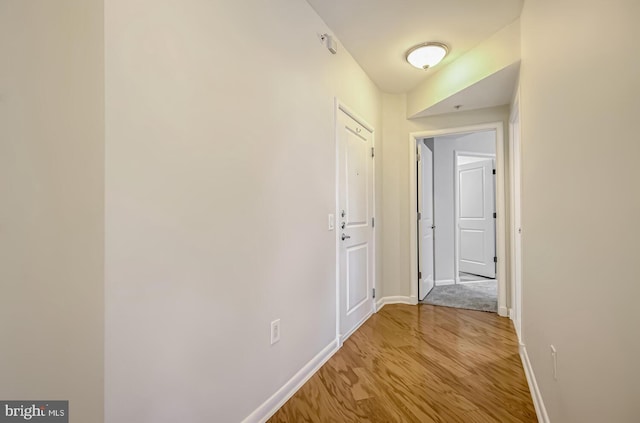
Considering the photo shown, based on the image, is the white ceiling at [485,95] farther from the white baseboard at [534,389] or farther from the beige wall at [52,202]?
the beige wall at [52,202]

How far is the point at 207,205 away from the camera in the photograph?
1364 mm

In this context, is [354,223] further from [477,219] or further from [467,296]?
[477,219]

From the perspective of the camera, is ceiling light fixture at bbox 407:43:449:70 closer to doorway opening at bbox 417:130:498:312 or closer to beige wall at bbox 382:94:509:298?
beige wall at bbox 382:94:509:298

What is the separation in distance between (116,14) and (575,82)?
1.56m

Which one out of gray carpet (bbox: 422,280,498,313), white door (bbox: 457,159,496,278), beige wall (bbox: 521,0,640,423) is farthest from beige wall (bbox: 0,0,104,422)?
white door (bbox: 457,159,496,278)

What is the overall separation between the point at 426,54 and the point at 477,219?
3.53 meters

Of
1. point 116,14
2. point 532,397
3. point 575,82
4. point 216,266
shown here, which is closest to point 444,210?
point 532,397

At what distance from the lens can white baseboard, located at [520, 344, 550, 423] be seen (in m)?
1.57

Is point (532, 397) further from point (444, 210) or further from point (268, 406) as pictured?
point (444, 210)

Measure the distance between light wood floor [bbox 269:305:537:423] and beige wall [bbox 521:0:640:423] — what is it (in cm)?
34

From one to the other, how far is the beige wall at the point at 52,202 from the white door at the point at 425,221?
11.6 feet

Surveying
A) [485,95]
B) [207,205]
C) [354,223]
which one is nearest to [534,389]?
[354,223]

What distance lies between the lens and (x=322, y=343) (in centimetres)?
236

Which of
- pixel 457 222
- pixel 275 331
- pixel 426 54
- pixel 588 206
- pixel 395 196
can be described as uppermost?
pixel 426 54
